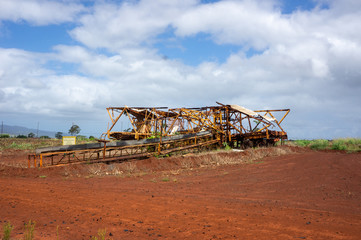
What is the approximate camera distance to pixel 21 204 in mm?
6828

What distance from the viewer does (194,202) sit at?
24.5 ft

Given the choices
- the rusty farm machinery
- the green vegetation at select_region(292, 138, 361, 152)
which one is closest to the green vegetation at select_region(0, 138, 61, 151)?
the rusty farm machinery

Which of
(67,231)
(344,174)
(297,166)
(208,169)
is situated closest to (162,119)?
(208,169)

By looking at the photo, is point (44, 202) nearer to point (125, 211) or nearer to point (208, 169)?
point (125, 211)

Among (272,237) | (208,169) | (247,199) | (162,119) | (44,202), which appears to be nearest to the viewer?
(272,237)

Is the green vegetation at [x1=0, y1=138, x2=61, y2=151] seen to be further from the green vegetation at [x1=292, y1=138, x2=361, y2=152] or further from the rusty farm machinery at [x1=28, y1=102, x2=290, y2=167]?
the green vegetation at [x1=292, y1=138, x2=361, y2=152]

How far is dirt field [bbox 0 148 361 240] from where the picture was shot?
5219 mm

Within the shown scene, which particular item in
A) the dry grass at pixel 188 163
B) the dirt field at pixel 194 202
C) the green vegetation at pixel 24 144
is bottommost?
the dirt field at pixel 194 202

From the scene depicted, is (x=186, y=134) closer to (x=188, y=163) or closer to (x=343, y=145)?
(x=188, y=163)

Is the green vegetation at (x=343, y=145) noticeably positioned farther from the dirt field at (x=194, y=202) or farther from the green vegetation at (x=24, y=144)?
the green vegetation at (x=24, y=144)

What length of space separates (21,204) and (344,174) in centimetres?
1116

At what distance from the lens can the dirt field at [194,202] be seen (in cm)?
522

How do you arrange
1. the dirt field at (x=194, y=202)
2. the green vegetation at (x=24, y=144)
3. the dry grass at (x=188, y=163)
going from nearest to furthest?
the dirt field at (x=194, y=202)
the dry grass at (x=188, y=163)
the green vegetation at (x=24, y=144)

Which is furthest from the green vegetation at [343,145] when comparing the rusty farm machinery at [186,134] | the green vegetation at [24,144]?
the green vegetation at [24,144]
